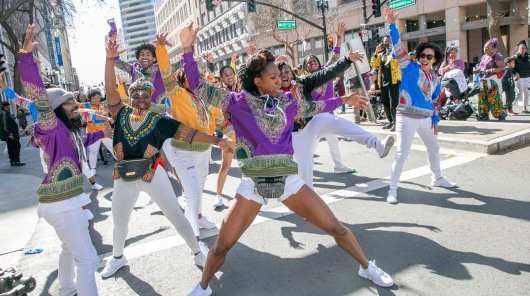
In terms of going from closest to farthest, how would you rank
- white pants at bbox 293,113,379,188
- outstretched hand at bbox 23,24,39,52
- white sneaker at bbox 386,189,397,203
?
1. outstretched hand at bbox 23,24,39,52
2. white pants at bbox 293,113,379,188
3. white sneaker at bbox 386,189,397,203

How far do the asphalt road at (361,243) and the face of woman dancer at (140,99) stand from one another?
5.33 ft

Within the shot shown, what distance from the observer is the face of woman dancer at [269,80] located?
3111 mm

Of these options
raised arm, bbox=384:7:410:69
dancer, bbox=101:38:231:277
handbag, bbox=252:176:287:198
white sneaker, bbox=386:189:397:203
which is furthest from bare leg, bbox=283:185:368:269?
raised arm, bbox=384:7:410:69

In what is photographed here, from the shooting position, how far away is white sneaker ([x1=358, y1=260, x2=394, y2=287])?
3.23m

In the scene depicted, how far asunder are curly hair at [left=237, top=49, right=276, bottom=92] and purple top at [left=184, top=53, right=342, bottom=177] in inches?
3.0

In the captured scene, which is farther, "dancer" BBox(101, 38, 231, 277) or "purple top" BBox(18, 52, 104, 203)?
"dancer" BBox(101, 38, 231, 277)

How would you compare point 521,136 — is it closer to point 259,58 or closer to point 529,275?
point 529,275

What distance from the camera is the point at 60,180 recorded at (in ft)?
10.0

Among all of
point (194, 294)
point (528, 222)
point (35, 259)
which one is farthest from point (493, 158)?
point (35, 259)

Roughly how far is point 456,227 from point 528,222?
74 cm

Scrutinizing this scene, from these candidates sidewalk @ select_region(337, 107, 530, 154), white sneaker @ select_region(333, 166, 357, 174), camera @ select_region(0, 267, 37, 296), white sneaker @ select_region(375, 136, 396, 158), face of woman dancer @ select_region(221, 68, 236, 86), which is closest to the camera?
camera @ select_region(0, 267, 37, 296)

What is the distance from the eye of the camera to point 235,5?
46.4 meters

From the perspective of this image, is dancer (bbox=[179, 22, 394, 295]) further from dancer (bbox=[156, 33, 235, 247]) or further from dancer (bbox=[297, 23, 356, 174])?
dancer (bbox=[297, 23, 356, 174])

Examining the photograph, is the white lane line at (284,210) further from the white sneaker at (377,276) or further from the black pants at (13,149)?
the black pants at (13,149)
